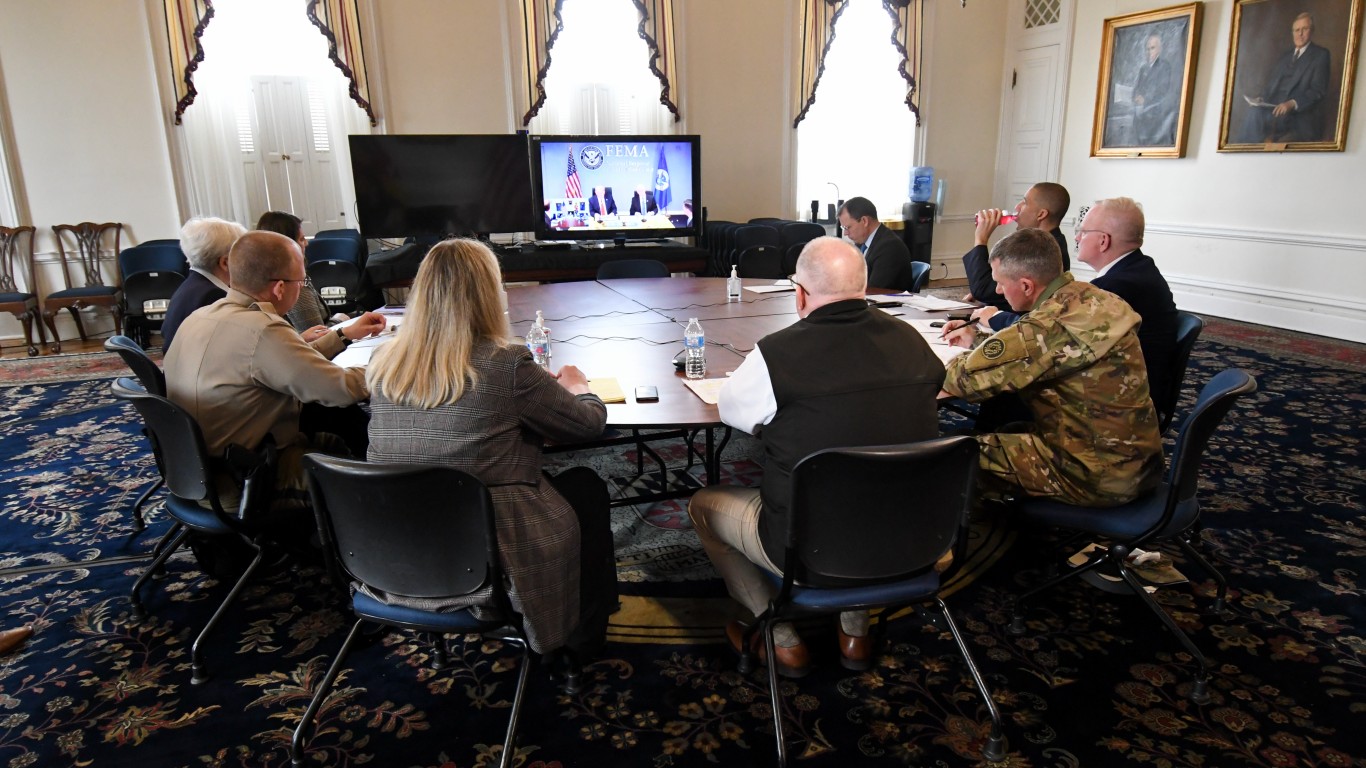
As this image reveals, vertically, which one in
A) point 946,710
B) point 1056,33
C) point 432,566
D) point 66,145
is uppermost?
point 1056,33

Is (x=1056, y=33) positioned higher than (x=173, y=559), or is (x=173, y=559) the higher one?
(x=1056, y=33)

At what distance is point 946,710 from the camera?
212 centimetres

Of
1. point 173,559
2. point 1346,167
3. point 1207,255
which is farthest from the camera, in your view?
point 1207,255

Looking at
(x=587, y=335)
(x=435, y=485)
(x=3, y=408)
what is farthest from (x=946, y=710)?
(x=3, y=408)

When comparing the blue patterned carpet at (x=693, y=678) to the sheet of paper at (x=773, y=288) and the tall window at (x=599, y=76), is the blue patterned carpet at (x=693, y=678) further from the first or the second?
the tall window at (x=599, y=76)

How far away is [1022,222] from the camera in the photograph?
13.1 feet

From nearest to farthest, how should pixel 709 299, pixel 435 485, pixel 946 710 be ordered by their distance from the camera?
pixel 435 485, pixel 946 710, pixel 709 299

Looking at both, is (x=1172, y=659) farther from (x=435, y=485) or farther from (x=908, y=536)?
(x=435, y=485)

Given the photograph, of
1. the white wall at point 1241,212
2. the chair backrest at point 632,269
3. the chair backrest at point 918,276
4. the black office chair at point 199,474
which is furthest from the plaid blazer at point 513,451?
the white wall at point 1241,212

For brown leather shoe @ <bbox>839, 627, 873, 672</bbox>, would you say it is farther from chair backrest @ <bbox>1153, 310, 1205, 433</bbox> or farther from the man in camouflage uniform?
chair backrest @ <bbox>1153, 310, 1205, 433</bbox>

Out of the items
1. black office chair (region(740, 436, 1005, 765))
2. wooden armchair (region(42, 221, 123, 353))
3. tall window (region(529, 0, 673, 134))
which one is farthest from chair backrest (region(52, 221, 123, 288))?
black office chair (region(740, 436, 1005, 765))

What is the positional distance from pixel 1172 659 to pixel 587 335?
240 cm

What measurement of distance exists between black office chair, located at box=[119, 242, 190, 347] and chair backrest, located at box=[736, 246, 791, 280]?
4.26m

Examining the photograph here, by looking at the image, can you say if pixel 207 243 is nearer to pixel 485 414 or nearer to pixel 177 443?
pixel 177 443
